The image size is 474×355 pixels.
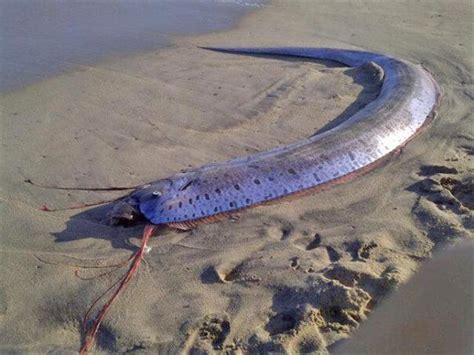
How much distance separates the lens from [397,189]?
563 centimetres

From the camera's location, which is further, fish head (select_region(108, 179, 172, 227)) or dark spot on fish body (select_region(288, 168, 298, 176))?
dark spot on fish body (select_region(288, 168, 298, 176))

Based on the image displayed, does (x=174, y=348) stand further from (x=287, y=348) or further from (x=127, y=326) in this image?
(x=287, y=348)

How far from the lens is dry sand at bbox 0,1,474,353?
4.14 m

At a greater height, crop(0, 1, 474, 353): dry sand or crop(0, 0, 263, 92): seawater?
crop(0, 0, 263, 92): seawater

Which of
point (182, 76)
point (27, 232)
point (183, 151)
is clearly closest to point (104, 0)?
point (182, 76)

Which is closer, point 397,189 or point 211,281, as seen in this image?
point 211,281

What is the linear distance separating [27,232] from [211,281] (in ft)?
6.01

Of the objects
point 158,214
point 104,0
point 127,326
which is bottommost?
point 127,326

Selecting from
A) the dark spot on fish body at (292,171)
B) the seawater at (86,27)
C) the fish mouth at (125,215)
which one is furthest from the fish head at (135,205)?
the seawater at (86,27)

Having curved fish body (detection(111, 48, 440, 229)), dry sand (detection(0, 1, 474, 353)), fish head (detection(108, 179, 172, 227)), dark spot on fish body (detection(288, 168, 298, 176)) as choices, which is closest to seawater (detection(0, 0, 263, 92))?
dry sand (detection(0, 1, 474, 353))

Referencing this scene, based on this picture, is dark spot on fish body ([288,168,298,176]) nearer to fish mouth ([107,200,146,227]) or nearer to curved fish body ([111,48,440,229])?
curved fish body ([111,48,440,229])

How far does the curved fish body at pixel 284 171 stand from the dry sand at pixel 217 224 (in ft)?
0.46

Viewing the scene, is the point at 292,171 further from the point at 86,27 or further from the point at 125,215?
the point at 86,27

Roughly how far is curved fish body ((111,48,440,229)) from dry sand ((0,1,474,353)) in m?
0.14
